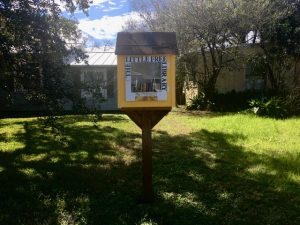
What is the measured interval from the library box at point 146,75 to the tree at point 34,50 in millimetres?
2784

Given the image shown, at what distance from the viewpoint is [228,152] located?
29.3 feet

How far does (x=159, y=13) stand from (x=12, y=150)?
1190cm

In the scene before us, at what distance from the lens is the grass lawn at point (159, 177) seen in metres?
5.49

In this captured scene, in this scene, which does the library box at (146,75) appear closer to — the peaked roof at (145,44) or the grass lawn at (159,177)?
the peaked roof at (145,44)

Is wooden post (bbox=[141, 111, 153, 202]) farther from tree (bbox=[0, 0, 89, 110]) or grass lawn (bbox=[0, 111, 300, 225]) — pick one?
tree (bbox=[0, 0, 89, 110])

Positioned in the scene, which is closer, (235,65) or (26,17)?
(26,17)

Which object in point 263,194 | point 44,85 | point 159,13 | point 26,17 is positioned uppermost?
point 159,13

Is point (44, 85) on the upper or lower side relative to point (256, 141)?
upper

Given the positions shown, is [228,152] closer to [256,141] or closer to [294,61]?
[256,141]

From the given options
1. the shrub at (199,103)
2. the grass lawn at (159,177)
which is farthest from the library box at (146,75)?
the shrub at (199,103)

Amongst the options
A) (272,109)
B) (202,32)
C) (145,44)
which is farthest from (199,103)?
(145,44)

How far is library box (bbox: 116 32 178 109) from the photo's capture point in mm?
5539

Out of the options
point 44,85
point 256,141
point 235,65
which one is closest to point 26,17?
point 44,85

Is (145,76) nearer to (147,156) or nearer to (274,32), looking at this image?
(147,156)
